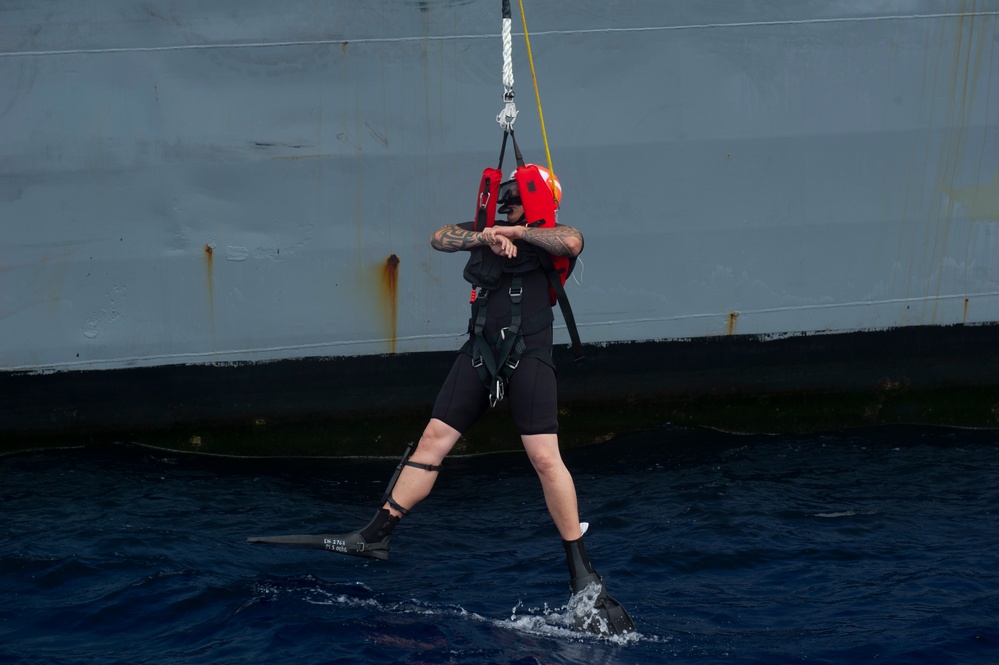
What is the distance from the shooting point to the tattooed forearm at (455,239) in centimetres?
489

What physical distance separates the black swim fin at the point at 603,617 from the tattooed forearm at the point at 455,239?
169 centimetres

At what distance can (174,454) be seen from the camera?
7066 millimetres

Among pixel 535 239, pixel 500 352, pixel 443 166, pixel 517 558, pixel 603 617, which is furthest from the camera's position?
pixel 443 166

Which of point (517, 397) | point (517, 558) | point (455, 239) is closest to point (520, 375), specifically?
point (517, 397)

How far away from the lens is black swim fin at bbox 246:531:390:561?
491cm

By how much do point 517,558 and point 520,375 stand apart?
1.25m

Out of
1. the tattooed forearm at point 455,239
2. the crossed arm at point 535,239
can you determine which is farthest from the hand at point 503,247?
the tattooed forearm at point 455,239

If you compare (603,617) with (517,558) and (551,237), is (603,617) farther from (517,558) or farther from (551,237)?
(551,237)

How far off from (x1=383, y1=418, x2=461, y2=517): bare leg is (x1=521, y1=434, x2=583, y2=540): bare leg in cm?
40

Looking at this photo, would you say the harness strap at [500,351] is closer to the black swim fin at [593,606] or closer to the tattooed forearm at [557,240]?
the tattooed forearm at [557,240]

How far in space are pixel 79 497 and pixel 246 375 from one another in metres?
1.33

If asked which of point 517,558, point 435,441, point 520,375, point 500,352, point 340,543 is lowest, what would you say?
point 517,558

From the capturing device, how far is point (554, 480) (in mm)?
4770

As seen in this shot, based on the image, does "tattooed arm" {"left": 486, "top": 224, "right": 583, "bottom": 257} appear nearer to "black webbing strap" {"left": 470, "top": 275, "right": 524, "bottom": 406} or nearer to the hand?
the hand
